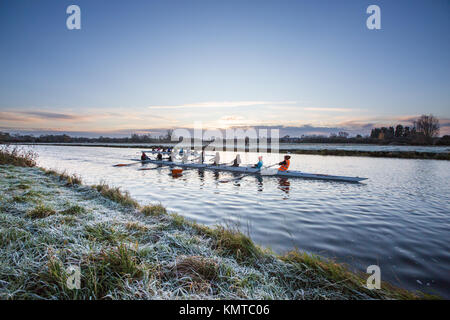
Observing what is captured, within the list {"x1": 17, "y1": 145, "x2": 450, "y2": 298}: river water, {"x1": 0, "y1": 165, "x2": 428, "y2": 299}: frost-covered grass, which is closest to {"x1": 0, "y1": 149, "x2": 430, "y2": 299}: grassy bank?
{"x1": 0, "y1": 165, "x2": 428, "y2": 299}: frost-covered grass

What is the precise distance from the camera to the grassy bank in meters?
2.67

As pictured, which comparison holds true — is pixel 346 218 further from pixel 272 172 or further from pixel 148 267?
pixel 272 172

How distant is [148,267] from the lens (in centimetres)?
318

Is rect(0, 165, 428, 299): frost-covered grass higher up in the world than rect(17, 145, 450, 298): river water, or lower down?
higher up

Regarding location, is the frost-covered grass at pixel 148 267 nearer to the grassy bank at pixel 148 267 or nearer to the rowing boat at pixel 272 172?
the grassy bank at pixel 148 267

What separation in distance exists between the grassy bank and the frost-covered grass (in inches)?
0.4

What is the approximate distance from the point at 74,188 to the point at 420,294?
Result: 12.8 m

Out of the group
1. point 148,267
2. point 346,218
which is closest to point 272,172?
point 346,218

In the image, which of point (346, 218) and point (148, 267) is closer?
point (148, 267)

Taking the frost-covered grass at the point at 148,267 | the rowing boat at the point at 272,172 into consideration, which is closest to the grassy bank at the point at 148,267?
the frost-covered grass at the point at 148,267

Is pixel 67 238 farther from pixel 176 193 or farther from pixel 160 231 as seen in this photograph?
pixel 176 193

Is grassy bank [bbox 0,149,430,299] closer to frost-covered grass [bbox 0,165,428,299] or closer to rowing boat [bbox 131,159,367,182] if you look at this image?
frost-covered grass [bbox 0,165,428,299]
